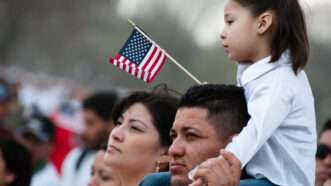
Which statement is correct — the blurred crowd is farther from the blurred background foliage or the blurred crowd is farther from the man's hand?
the man's hand

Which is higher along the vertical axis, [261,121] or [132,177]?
[261,121]

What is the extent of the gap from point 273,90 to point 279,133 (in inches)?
7.0

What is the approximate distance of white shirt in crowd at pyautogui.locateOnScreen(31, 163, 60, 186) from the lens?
15.2 m

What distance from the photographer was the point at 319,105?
1488 cm

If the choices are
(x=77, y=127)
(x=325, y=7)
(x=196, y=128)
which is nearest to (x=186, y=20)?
(x=77, y=127)

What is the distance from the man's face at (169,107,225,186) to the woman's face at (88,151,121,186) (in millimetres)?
1434

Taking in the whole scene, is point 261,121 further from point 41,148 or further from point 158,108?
point 41,148

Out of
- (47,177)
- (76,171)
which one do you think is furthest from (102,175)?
(47,177)

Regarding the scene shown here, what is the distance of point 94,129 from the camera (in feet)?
42.7

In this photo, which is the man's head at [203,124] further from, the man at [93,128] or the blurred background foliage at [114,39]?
the man at [93,128]

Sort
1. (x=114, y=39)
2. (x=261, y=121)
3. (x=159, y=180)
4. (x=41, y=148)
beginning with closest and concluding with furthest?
(x=261, y=121), (x=159, y=180), (x=41, y=148), (x=114, y=39)

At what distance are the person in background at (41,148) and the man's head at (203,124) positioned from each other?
861 centimetres

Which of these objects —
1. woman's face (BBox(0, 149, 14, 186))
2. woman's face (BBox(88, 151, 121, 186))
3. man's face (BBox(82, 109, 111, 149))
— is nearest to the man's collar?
woman's face (BBox(88, 151, 121, 186))

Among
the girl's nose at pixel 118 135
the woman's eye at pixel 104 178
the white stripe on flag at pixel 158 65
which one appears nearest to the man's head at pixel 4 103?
the woman's eye at pixel 104 178
